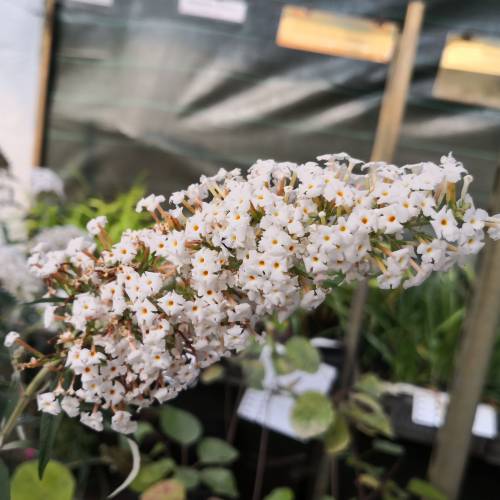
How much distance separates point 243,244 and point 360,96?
1455 millimetres

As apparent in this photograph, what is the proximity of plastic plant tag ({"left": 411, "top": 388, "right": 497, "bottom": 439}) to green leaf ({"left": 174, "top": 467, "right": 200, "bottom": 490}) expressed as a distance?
1.89ft

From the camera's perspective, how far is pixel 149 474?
1.04m

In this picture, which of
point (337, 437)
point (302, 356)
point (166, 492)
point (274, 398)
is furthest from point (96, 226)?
point (274, 398)

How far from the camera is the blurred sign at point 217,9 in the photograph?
1842mm

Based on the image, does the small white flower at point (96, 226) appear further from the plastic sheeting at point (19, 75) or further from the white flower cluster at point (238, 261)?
the plastic sheeting at point (19, 75)

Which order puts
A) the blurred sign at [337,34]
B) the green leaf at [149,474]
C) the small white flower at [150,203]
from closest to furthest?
the small white flower at [150,203]
the green leaf at [149,474]
the blurred sign at [337,34]

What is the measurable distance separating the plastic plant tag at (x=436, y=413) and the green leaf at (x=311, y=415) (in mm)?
385

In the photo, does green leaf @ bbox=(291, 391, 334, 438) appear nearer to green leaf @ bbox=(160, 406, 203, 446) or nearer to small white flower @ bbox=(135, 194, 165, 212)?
green leaf @ bbox=(160, 406, 203, 446)

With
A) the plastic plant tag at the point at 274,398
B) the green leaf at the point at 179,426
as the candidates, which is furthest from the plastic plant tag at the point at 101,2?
the green leaf at the point at 179,426

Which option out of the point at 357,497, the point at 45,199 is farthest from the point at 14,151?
the point at 357,497

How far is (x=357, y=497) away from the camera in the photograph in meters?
1.40

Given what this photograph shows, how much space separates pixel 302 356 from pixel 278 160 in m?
0.87

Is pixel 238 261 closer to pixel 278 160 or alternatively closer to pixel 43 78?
pixel 278 160

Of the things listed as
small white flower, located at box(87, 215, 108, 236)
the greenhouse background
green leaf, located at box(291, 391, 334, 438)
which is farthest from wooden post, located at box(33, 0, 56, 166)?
small white flower, located at box(87, 215, 108, 236)
